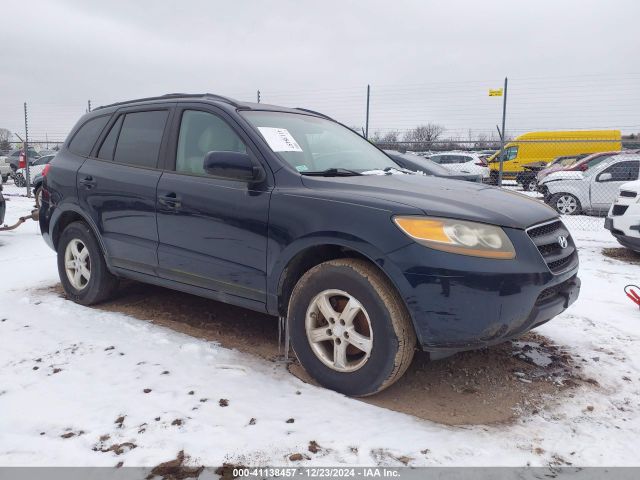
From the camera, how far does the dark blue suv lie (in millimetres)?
2488

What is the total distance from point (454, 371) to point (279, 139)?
1.84m

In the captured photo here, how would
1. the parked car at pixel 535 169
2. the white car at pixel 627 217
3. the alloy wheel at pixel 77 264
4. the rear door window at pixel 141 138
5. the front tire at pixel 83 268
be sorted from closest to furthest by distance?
the rear door window at pixel 141 138 → the front tire at pixel 83 268 → the alloy wheel at pixel 77 264 → the white car at pixel 627 217 → the parked car at pixel 535 169

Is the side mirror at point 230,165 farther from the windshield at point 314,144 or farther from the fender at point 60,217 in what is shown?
the fender at point 60,217

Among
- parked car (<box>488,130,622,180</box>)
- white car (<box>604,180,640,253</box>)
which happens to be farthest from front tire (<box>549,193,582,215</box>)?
parked car (<box>488,130,622,180</box>)

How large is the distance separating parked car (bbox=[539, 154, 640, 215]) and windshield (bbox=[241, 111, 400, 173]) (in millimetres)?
8094

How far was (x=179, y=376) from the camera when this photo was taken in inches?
118

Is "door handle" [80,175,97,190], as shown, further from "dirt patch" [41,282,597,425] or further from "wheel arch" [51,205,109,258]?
"dirt patch" [41,282,597,425]

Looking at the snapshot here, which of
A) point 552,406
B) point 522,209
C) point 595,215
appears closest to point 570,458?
point 552,406

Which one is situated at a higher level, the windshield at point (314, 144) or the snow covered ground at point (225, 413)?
the windshield at point (314, 144)

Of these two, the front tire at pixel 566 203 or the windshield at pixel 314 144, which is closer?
the windshield at pixel 314 144

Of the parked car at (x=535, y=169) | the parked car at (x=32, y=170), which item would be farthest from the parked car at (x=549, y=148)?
the parked car at (x=32, y=170)

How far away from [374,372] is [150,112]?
264 centimetres

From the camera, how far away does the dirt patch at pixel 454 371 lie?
273cm

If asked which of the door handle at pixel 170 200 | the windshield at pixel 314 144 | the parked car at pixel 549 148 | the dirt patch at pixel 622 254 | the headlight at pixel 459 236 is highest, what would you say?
the parked car at pixel 549 148
